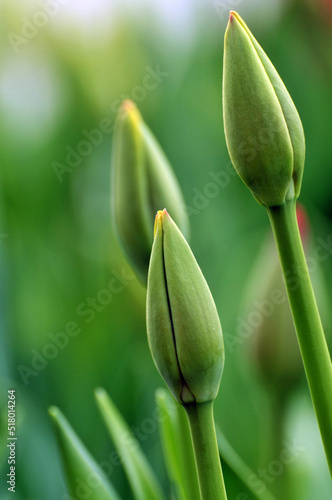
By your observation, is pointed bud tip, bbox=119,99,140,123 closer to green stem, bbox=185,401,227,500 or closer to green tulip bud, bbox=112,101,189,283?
green tulip bud, bbox=112,101,189,283

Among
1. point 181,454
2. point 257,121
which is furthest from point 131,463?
point 257,121

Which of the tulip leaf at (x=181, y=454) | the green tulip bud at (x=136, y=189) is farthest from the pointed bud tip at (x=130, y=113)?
the tulip leaf at (x=181, y=454)

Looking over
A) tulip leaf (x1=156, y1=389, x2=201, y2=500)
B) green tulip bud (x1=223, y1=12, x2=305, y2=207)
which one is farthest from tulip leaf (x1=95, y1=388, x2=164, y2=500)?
green tulip bud (x1=223, y1=12, x2=305, y2=207)

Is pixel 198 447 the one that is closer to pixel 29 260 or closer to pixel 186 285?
pixel 186 285

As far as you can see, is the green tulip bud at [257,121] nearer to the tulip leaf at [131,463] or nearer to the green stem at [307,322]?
the green stem at [307,322]

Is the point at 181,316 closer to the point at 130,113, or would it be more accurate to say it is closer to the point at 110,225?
the point at 130,113

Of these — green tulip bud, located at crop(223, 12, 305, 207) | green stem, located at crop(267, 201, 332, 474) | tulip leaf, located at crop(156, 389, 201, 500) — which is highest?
green tulip bud, located at crop(223, 12, 305, 207)

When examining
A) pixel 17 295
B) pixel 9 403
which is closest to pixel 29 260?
pixel 17 295
